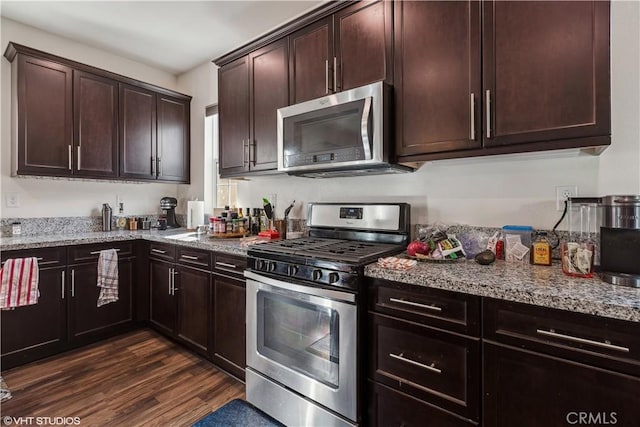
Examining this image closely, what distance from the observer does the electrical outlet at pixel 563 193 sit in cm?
151

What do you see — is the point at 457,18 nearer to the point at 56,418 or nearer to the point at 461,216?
the point at 461,216

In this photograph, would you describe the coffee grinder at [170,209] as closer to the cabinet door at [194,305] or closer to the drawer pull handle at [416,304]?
the cabinet door at [194,305]

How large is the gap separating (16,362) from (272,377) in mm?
1995

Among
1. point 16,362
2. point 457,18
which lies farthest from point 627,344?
point 16,362

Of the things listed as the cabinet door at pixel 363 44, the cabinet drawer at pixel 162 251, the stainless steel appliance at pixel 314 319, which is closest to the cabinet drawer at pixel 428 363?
the stainless steel appliance at pixel 314 319

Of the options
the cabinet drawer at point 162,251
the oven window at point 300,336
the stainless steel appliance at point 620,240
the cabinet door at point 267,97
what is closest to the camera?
the stainless steel appliance at point 620,240

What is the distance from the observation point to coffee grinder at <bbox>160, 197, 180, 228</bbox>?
136 inches

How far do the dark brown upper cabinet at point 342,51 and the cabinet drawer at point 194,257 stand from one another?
128cm

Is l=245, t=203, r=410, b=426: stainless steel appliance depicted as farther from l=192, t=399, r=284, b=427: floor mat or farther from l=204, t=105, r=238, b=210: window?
l=204, t=105, r=238, b=210: window

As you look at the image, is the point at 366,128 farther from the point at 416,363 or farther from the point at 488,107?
the point at 416,363

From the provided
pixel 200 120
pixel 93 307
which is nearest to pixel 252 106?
pixel 200 120

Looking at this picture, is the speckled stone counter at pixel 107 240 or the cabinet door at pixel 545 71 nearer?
the cabinet door at pixel 545 71

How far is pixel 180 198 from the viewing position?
12.4 feet

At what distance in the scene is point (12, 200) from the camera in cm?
263
